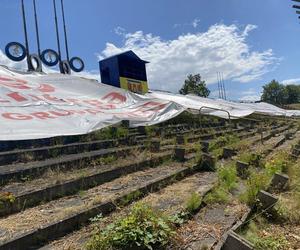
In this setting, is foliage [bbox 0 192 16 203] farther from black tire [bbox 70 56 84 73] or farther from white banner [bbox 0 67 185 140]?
black tire [bbox 70 56 84 73]

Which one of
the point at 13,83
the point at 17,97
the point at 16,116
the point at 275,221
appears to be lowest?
A: the point at 275,221

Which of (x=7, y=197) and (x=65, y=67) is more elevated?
(x=65, y=67)

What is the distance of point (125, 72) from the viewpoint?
618 inches

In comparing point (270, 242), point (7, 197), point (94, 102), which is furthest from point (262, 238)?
point (94, 102)

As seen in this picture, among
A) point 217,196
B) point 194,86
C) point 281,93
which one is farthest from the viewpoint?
point 281,93

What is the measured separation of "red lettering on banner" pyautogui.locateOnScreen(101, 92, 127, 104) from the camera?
34.4ft

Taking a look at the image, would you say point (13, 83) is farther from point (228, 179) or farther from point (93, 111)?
point (228, 179)

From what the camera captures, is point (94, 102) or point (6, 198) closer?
point (6, 198)

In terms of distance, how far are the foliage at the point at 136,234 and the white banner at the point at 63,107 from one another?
3.44 metres

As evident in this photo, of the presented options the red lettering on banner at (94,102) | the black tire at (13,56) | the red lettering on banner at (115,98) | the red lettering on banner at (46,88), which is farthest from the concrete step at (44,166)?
the black tire at (13,56)

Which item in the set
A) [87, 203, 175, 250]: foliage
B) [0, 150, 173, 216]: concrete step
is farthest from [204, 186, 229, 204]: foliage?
[0, 150, 173, 216]: concrete step

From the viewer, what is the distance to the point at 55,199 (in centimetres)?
379

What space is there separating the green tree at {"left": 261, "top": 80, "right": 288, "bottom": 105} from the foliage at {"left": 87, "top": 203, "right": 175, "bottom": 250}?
80.7m

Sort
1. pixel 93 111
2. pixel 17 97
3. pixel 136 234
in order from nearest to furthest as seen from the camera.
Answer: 1. pixel 136 234
2. pixel 17 97
3. pixel 93 111
